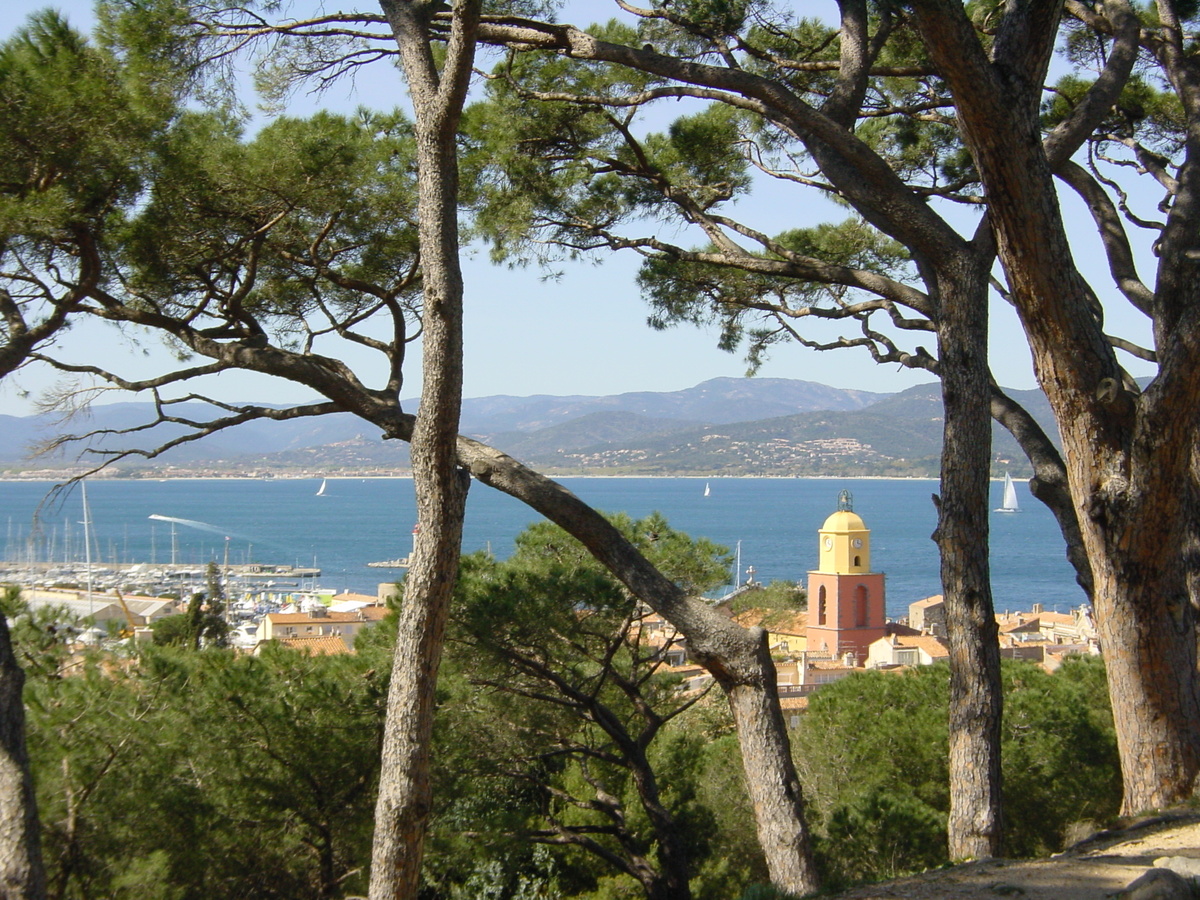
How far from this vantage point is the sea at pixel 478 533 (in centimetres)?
5484

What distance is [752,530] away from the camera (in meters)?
80.7

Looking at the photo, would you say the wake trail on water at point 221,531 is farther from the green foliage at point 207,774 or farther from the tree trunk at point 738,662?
the tree trunk at point 738,662

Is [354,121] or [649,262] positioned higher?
[354,121]

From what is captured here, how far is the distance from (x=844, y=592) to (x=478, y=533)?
40.5 meters

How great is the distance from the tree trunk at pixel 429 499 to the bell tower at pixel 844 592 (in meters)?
29.3

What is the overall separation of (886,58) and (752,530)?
251 ft

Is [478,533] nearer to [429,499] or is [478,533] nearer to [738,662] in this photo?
[738,662]

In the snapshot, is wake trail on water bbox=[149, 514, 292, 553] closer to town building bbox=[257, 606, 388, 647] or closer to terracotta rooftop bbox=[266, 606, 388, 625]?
terracotta rooftop bbox=[266, 606, 388, 625]

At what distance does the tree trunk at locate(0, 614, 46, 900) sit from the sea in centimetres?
1977

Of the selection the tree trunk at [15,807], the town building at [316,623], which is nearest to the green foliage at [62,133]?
the tree trunk at [15,807]

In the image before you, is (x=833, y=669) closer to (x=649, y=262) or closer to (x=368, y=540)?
(x=649, y=262)

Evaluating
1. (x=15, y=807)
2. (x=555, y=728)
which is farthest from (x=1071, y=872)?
(x=555, y=728)

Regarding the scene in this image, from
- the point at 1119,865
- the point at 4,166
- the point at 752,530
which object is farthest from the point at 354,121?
the point at 752,530

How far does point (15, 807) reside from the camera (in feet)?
11.2
